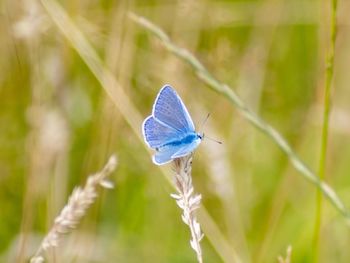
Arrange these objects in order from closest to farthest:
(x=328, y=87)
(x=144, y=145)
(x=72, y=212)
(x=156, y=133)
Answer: (x=156, y=133) → (x=72, y=212) → (x=328, y=87) → (x=144, y=145)

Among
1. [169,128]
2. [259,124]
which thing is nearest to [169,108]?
[169,128]

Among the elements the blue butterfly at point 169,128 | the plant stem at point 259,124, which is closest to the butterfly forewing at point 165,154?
the blue butterfly at point 169,128

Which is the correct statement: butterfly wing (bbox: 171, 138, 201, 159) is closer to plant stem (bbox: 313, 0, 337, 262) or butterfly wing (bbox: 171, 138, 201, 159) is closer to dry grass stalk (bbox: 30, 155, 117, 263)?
dry grass stalk (bbox: 30, 155, 117, 263)

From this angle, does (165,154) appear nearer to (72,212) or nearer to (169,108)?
(169,108)

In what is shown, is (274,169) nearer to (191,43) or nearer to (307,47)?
(191,43)

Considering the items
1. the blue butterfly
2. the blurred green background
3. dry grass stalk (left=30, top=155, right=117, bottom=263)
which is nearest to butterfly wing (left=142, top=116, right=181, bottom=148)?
the blue butterfly
